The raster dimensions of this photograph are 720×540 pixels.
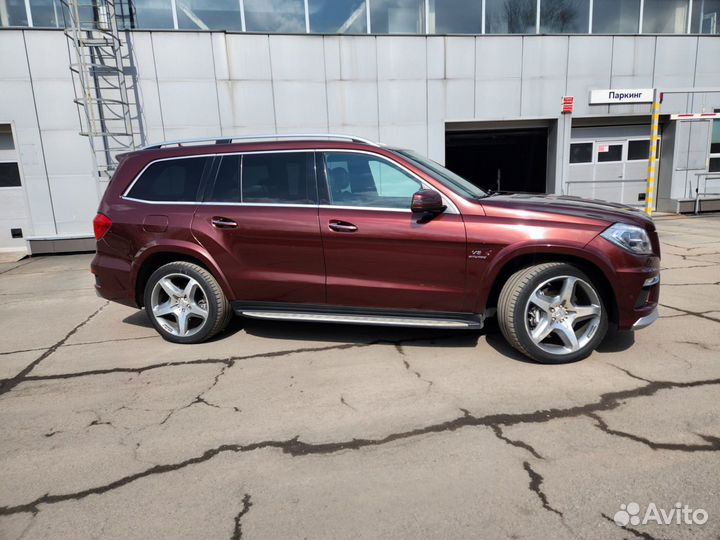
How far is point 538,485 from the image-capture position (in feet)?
7.80

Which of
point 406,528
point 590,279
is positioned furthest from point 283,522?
point 590,279

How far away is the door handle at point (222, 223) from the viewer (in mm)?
4156

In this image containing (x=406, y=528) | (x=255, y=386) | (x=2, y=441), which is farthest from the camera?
(x=255, y=386)

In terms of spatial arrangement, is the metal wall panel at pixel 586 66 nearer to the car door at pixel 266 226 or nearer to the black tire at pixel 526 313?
the black tire at pixel 526 313

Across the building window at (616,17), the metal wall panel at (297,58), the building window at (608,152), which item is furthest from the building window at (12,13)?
the building window at (608,152)

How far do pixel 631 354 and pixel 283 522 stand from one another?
317cm

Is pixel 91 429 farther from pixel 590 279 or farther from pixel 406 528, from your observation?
pixel 590 279

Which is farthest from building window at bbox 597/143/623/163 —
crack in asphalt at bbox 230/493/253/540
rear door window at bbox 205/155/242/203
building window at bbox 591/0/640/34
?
crack in asphalt at bbox 230/493/253/540

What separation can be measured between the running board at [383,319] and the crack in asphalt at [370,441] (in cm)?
87

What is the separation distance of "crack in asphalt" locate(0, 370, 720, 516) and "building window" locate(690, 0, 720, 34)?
1502 cm

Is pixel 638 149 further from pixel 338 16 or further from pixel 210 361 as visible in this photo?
pixel 210 361

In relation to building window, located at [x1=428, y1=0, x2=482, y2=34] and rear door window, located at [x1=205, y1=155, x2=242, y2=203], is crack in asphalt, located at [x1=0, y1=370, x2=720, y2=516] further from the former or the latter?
building window, located at [x1=428, y1=0, x2=482, y2=34]

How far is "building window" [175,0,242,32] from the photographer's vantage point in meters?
11.5

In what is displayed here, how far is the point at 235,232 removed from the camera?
415cm
